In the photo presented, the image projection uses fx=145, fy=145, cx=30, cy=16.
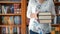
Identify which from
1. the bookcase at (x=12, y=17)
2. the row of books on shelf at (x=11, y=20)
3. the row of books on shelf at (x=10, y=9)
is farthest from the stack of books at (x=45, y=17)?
the row of books on shelf at (x=11, y=20)

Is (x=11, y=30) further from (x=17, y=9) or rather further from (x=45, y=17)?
(x=45, y=17)

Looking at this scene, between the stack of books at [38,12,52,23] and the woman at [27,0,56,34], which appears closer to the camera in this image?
the stack of books at [38,12,52,23]

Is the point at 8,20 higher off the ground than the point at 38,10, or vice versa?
the point at 38,10

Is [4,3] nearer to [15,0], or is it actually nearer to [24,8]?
[15,0]

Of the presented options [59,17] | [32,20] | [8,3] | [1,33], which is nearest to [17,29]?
[1,33]

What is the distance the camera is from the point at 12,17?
9.95ft

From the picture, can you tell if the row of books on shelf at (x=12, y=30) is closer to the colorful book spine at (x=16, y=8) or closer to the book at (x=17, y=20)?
the book at (x=17, y=20)

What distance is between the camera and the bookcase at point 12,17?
2.88 meters

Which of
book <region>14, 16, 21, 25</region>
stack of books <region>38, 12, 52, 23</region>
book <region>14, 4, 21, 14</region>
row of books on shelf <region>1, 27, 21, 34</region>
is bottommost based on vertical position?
row of books on shelf <region>1, 27, 21, 34</region>

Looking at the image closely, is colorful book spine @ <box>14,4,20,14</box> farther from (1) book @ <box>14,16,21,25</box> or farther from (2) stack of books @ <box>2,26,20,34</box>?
(2) stack of books @ <box>2,26,20,34</box>

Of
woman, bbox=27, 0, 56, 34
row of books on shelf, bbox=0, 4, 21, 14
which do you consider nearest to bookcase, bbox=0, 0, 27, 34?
row of books on shelf, bbox=0, 4, 21, 14

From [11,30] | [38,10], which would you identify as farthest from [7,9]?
[38,10]

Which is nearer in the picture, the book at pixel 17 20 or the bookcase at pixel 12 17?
the bookcase at pixel 12 17

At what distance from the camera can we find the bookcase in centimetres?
288
